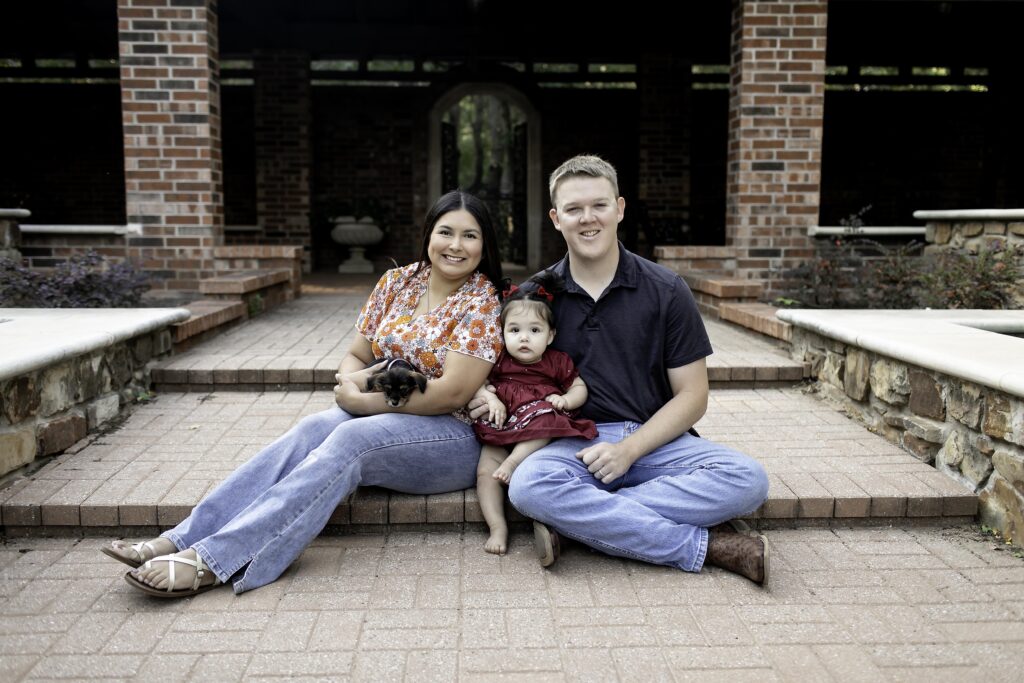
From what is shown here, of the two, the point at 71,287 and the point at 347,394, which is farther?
the point at 71,287

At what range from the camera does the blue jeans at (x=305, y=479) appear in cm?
236

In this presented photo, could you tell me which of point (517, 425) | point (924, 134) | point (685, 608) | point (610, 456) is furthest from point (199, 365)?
point (924, 134)

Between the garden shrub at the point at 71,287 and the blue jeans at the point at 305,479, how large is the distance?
2965mm

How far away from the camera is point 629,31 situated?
10.4 m

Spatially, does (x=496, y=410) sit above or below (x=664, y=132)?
below

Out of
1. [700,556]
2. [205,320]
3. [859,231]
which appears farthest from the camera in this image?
[859,231]

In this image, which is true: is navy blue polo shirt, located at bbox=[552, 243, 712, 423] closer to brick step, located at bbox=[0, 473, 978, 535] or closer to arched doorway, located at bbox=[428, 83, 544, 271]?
brick step, located at bbox=[0, 473, 978, 535]

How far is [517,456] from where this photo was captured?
2607 millimetres

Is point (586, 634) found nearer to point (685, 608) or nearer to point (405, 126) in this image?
point (685, 608)

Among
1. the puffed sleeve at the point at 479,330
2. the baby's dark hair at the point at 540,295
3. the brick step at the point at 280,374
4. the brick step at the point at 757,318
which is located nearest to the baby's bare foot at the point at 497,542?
the puffed sleeve at the point at 479,330

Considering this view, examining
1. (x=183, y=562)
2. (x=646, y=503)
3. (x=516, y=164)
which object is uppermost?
(x=516, y=164)

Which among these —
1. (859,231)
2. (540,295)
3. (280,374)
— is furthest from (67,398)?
(859,231)

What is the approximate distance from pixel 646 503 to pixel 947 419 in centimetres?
131

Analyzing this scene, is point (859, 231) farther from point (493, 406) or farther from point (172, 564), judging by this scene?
point (172, 564)
